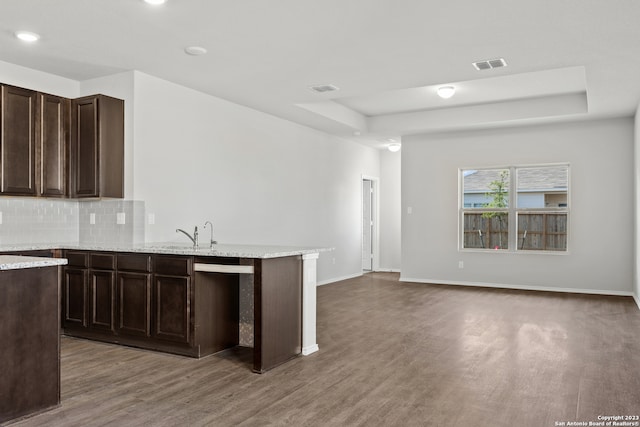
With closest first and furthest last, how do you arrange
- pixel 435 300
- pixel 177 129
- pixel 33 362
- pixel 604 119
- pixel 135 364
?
pixel 33 362 < pixel 135 364 < pixel 177 129 < pixel 435 300 < pixel 604 119

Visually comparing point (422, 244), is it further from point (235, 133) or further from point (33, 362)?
point (33, 362)

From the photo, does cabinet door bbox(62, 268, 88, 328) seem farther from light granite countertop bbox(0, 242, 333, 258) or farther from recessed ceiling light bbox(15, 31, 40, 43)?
recessed ceiling light bbox(15, 31, 40, 43)

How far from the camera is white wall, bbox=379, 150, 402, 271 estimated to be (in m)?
10.5

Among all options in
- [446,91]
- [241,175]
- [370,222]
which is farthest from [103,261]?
[370,222]

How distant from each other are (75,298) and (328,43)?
3307 mm

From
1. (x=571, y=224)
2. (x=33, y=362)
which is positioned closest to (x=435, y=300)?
(x=571, y=224)

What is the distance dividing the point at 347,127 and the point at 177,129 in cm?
332

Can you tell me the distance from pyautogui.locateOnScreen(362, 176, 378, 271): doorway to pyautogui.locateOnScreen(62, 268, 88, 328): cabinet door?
6590 millimetres

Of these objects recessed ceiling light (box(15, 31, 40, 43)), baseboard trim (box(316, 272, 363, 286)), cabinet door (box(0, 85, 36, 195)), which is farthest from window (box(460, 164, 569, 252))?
recessed ceiling light (box(15, 31, 40, 43))

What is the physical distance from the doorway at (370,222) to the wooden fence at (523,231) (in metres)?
2.31

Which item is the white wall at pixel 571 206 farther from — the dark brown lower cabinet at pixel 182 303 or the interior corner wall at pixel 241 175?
the dark brown lower cabinet at pixel 182 303

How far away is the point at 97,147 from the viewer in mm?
4938

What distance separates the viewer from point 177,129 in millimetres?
5574

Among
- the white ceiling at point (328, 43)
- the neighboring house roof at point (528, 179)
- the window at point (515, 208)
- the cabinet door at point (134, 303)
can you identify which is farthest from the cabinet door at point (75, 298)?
the neighboring house roof at point (528, 179)
